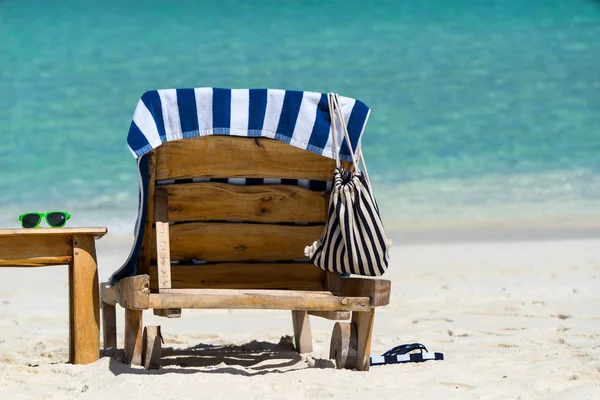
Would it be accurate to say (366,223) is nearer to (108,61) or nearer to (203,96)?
(203,96)

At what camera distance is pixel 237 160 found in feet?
12.9

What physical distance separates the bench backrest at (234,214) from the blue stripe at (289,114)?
0.31 feet

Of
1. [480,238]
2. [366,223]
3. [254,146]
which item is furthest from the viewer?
[480,238]

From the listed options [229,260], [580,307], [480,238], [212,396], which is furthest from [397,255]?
[212,396]

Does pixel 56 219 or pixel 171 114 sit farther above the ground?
pixel 171 114

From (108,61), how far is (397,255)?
7.79 metres

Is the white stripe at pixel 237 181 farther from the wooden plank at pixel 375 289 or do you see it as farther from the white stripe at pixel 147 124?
the wooden plank at pixel 375 289

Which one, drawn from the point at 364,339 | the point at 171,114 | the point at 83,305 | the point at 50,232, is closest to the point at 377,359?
the point at 364,339

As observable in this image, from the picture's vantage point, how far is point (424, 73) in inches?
620

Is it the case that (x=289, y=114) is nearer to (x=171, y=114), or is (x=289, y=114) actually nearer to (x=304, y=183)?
(x=304, y=183)

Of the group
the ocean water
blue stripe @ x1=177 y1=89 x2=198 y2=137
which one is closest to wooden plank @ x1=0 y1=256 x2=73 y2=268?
blue stripe @ x1=177 y1=89 x2=198 y2=137

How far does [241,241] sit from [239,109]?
0.69 meters

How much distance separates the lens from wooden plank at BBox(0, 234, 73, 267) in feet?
12.3

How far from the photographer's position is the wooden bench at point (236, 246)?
3.64 meters
